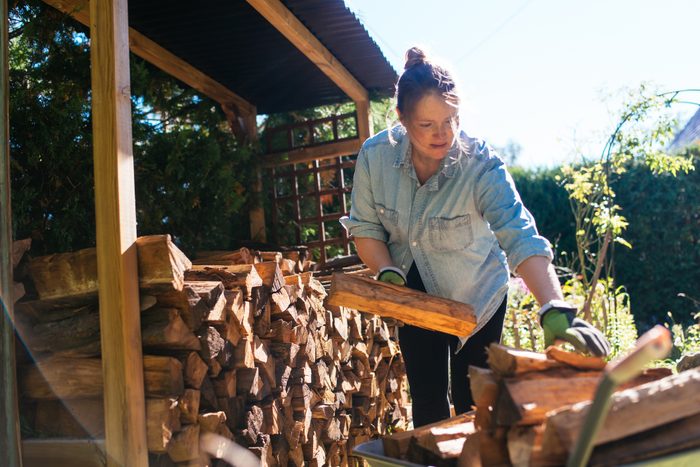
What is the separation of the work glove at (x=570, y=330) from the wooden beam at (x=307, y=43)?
2.57 meters

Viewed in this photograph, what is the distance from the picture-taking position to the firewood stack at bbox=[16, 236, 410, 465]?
2.50 metres

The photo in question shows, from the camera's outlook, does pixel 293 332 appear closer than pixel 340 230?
Yes

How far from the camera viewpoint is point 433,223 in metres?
2.40

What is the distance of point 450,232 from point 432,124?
1.27ft

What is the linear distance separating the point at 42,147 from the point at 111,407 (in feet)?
5.23

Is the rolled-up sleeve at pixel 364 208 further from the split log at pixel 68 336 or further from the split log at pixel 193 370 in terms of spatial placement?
the split log at pixel 68 336

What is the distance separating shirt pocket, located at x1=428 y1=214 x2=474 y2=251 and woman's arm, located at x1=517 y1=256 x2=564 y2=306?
444mm

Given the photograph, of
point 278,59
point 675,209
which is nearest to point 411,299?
point 278,59

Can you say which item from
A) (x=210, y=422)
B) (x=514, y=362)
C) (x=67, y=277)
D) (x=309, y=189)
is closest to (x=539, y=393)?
(x=514, y=362)

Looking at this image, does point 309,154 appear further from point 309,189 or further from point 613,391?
point 613,391

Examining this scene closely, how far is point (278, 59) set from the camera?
4836mm

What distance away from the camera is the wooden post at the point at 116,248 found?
2395 millimetres

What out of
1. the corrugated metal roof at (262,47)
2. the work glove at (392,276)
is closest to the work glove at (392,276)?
the work glove at (392,276)

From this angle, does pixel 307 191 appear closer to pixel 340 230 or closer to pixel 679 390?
pixel 340 230
